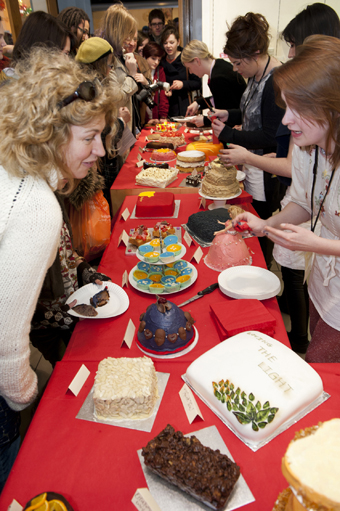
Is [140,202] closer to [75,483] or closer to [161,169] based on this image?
[161,169]

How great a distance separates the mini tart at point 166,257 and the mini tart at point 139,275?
11cm

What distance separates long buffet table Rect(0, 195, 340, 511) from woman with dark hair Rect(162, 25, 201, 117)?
5.56 m

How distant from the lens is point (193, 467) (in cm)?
92

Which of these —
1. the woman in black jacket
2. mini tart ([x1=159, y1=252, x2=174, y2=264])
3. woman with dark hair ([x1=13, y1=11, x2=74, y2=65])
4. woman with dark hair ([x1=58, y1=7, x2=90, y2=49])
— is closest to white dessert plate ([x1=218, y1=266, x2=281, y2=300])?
mini tart ([x1=159, y1=252, x2=174, y2=264])

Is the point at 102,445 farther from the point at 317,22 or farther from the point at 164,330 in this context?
the point at 317,22

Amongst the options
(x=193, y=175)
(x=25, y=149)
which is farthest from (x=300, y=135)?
(x=193, y=175)

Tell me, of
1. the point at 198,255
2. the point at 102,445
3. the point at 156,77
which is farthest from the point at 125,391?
the point at 156,77

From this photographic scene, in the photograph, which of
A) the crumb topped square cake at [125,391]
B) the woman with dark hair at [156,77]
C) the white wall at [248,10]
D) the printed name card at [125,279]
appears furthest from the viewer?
the white wall at [248,10]

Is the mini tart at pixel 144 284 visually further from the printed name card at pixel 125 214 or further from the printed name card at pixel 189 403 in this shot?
the printed name card at pixel 125 214

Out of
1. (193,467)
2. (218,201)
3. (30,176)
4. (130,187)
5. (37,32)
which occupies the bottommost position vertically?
(130,187)

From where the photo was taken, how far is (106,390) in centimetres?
113

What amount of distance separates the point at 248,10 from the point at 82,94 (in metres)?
7.27

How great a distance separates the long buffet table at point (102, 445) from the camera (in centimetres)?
95

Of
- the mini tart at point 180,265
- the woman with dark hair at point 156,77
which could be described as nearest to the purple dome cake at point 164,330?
the mini tart at point 180,265
